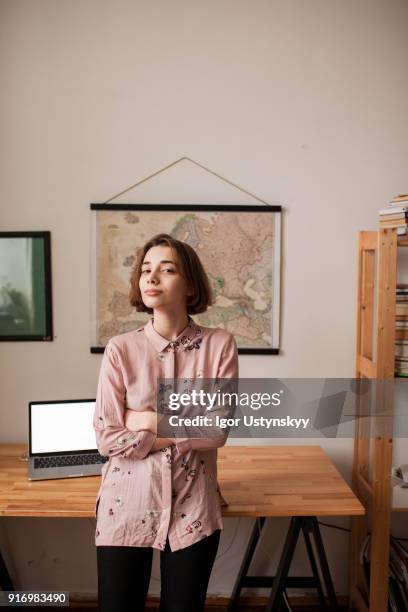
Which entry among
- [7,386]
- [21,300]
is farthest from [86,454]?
[21,300]

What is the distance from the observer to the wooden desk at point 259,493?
2.06 meters

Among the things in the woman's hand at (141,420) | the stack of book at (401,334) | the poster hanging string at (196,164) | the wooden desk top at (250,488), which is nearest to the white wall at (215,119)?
the poster hanging string at (196,164)

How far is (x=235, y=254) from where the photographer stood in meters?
2.70

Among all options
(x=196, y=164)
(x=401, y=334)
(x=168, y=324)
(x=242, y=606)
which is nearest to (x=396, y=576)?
(x=242, y=606)

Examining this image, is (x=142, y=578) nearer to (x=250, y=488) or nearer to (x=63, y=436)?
(x=250, y=488)

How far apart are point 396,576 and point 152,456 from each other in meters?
1.34

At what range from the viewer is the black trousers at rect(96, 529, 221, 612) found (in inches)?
67.3

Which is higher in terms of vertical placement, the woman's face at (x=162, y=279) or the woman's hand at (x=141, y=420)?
the woman's face at (x=162, y=279)

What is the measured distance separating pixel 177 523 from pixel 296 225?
56.6 inches

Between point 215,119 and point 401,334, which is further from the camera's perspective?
point 215,119

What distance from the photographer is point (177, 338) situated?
6.13ft

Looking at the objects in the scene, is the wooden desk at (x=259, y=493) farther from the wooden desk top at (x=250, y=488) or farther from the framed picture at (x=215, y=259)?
the framed picture at (x=215, y=259)

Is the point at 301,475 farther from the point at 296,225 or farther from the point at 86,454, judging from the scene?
the point at 296,225

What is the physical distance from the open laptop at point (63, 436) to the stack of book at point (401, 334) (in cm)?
119
